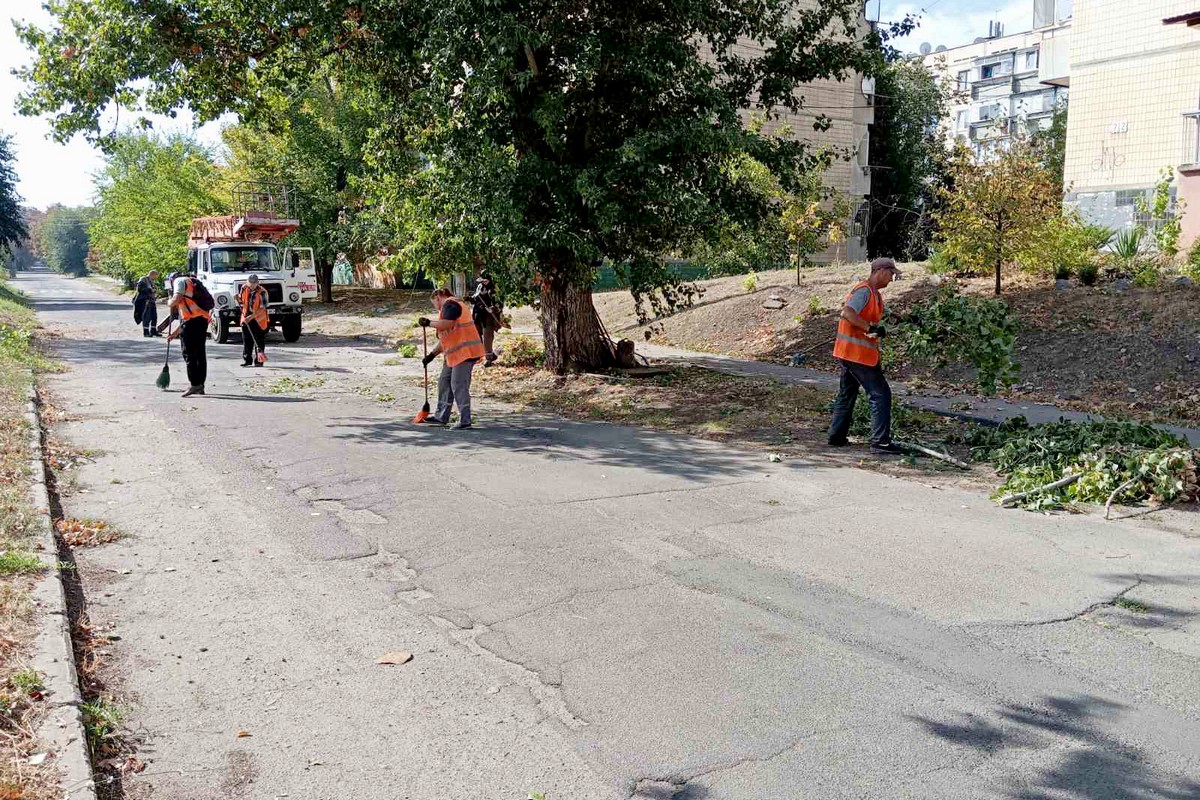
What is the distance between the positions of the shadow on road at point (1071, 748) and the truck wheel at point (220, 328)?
2135 centimetres

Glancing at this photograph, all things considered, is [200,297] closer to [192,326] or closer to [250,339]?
[192,326]

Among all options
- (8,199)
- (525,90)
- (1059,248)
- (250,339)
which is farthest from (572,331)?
(8,199)

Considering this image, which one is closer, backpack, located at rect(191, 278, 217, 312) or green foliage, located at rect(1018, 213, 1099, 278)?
backpack, located at rect(191, 278, 217, 312)

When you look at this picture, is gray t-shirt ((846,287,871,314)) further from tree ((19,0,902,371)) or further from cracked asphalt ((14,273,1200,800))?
tree ((19,0,902,371))

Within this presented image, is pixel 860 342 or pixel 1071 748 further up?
pixel 860 342

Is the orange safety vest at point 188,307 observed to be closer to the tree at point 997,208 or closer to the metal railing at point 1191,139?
the tree at point 997,208

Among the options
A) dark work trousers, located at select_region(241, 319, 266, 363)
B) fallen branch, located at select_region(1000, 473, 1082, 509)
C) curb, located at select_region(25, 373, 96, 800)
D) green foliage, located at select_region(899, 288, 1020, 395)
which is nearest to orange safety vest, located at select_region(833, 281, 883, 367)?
green foliage, located at select_region(899, 288, 1020, 395)

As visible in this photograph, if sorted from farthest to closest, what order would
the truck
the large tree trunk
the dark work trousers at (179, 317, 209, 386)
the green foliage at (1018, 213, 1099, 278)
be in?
1. the truck
2. the green foliage at (1018, 213, 1099, 278)
3. the large tree trunk
4. the dark work trousers at (179, 317, 209, 386)

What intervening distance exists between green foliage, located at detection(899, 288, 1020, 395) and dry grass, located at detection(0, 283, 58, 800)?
25.1ft

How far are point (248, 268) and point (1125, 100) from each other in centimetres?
2087

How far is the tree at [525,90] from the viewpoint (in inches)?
482

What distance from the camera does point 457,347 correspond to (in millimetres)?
11180

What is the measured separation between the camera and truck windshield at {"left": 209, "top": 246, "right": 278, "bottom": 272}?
23.6m

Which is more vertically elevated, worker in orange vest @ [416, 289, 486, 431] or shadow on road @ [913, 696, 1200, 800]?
worker in orange vest @ [416, 289, 486, 431]
